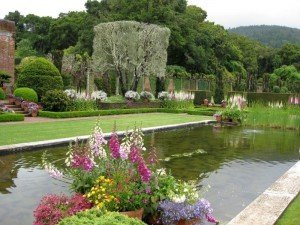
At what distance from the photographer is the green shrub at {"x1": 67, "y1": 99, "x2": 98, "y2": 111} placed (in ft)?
64.5

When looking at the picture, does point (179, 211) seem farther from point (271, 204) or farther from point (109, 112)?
point (109, 112)

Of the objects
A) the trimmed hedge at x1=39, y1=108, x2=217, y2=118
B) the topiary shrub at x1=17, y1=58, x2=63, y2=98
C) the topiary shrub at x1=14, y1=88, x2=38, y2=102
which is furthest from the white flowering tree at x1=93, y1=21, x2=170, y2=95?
the topiary shrub at x1=14, y1=88, x2=38, y2=102

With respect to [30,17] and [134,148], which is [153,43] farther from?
[30,17]

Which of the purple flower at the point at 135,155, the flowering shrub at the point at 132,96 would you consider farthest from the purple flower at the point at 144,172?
the flowering shrub at the point at 132,96

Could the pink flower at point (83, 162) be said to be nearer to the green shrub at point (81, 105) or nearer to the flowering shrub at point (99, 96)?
the green shrub at point (81, 105)

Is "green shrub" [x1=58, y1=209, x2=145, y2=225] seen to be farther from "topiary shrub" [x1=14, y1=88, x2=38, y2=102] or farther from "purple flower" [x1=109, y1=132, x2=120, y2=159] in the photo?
"topiary shrub" [x1=14, y1=88, x2=38, y2=102]

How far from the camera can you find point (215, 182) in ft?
23.5

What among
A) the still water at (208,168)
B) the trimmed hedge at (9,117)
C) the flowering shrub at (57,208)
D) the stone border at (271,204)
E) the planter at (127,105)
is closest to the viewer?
the flowering shrub at (57,208)

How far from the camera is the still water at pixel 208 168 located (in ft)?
18.8

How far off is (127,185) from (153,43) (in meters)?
22.9

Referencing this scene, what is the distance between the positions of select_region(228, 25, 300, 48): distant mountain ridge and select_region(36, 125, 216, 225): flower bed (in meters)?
88.1

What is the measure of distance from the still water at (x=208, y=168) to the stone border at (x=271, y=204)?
0.37m

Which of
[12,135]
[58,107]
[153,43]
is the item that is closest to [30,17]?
[153,43]

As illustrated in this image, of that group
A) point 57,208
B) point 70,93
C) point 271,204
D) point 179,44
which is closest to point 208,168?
point 271,204
